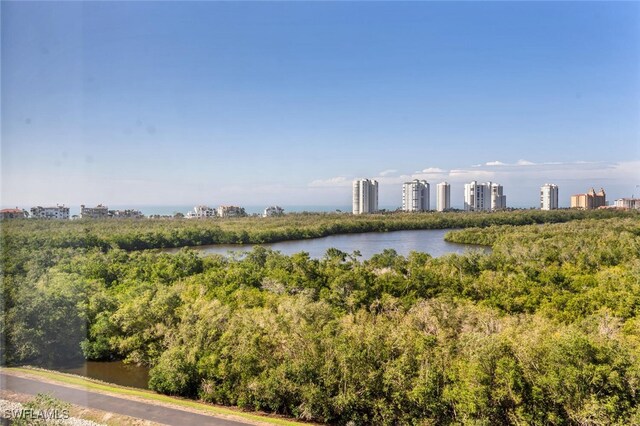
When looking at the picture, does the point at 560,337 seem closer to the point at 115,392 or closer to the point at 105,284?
the point at 115,392

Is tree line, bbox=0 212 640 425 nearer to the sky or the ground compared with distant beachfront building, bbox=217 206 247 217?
nearer to the ground

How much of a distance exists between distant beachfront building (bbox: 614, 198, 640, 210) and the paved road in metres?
27.2

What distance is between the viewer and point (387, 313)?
223 inches

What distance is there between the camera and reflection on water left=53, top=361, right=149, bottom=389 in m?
5.14

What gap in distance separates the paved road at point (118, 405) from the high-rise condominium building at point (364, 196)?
30.2 metres

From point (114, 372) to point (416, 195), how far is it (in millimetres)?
32052

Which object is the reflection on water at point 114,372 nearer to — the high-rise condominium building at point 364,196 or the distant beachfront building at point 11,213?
the distant beachfront building at point 11,213

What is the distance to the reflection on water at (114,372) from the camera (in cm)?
514

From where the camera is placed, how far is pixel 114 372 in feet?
17.9

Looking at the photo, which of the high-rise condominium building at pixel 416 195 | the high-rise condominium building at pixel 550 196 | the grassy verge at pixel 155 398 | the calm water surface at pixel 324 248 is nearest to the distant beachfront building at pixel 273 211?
the high-rise condominium building at pixel 416 195

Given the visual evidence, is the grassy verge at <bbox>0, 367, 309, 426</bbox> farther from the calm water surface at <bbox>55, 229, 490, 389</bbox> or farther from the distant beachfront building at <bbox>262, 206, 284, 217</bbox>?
the distant beachfront building at <bbox>262, 206, 284, 217</bbox>

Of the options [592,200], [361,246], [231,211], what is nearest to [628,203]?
[592,200]

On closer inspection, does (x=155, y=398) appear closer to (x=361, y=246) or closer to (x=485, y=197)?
(x=361, y=246)

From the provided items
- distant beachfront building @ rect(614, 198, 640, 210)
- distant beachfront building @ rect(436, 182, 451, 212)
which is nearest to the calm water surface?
distant beachfront building @ rect(614, 198, 640, 210)
